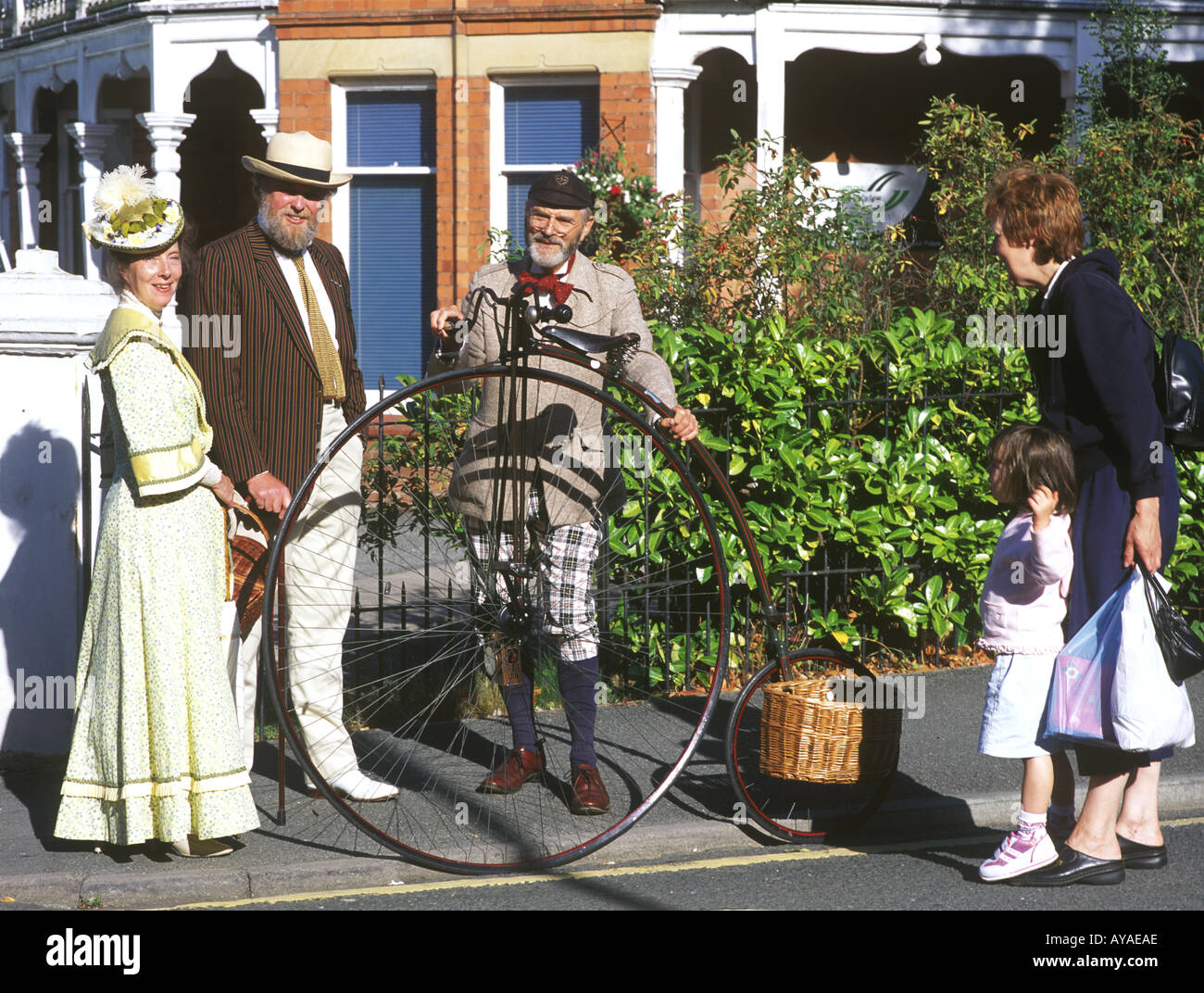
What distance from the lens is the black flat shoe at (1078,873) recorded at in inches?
180

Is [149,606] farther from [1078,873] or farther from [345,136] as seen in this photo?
[345,136]

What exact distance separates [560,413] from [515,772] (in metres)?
1.37

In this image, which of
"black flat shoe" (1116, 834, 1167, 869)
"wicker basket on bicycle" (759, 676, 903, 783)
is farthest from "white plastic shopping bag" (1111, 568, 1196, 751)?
"wicker basket on bicycle" (759, 676, 903, 783)

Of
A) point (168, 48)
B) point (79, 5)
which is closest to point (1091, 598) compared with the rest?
point (168, 48)

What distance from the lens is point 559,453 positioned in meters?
5.12

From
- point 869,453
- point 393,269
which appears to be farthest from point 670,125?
point 869,453

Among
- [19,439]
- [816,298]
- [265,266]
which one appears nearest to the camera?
[265,266]

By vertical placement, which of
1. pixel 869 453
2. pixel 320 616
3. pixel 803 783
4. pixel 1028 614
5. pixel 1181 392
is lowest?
pixel 803 783

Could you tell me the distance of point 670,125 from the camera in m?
13.8

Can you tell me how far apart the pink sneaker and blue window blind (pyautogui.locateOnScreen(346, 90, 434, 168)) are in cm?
1123

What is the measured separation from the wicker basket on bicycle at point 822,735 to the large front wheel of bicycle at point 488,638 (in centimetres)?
25

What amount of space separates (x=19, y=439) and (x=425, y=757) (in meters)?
2.03

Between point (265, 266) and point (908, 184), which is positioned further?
point (908, 184)
